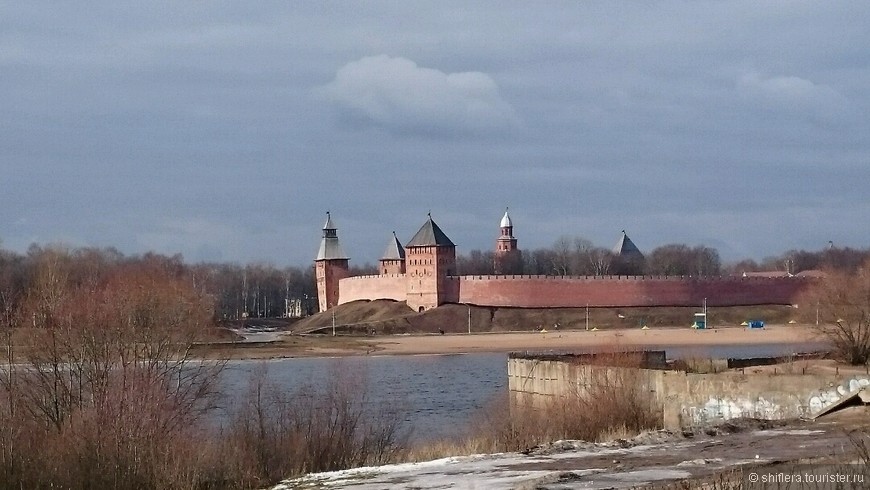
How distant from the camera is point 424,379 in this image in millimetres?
37500

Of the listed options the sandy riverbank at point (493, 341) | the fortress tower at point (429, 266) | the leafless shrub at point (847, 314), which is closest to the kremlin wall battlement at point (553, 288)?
the fortress tower at point (429, 266)

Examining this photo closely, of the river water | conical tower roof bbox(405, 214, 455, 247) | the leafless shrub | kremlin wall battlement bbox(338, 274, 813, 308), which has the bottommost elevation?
the river water

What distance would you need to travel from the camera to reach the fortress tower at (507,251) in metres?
107

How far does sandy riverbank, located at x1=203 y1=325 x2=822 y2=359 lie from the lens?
53.7 m

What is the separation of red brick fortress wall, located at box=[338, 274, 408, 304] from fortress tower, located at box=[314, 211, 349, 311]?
2164 millimetres

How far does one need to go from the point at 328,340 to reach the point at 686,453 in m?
52.0

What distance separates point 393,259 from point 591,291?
1890cm

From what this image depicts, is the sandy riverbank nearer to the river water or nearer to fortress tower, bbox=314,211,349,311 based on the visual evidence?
the river water

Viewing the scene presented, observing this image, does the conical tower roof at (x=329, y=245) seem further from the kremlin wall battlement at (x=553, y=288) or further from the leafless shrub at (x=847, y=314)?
the leafless shrub at (x=847, y=314)

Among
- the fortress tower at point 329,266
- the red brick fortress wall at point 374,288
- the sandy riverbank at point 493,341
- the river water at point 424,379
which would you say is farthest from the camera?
the fortress tower at point 329,266

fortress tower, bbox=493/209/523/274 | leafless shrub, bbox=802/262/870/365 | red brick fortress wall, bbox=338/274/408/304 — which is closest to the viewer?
leafless shrub, bbox=802/262/870/365

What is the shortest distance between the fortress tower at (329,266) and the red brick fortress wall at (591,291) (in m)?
16.1

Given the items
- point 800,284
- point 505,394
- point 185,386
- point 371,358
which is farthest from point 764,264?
point 185,386

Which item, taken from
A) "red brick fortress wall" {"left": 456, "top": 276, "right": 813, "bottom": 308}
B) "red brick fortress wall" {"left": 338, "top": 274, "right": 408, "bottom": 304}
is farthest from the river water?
"red brick fortress wall" {"left": 338, "top": 274, "right": 408, "bottom": 304}
